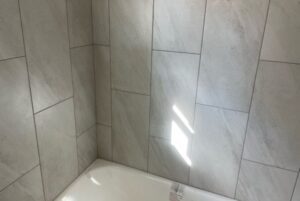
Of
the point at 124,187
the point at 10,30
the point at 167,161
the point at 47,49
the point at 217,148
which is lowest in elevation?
the point at 124,187

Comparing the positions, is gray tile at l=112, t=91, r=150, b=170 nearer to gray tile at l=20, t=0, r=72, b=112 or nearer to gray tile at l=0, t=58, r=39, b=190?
gray tile at l=20, t=0, r=72, b=112

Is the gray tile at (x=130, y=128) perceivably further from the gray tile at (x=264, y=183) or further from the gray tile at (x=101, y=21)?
the gray tile at (x=264, y=183)

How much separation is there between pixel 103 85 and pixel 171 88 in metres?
0.49

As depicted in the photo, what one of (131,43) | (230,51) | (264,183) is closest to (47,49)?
(131,43)

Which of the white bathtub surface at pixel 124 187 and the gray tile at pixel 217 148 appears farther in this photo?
the white bathtub surface at pixel 124 187

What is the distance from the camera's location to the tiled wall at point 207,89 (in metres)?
1.26

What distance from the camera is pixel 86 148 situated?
1.77m

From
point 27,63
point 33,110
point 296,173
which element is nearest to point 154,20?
point 27,63

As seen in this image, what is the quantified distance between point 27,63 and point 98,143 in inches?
35.9

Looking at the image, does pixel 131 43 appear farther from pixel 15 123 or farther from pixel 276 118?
pixel 276 118

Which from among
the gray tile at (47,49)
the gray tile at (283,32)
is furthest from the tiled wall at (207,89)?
the gray tile at (47,49)

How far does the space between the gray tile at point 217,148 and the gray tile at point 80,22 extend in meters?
0.83

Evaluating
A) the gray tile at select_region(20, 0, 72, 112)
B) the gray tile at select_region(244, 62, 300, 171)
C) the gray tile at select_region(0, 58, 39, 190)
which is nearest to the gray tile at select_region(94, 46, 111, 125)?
the gray tile at select_region(20, 0, 72, 112)

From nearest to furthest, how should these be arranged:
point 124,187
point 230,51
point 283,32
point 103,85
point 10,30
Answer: point 10,30, point 283,32, point 230,51, point 103,85, point 124,187
